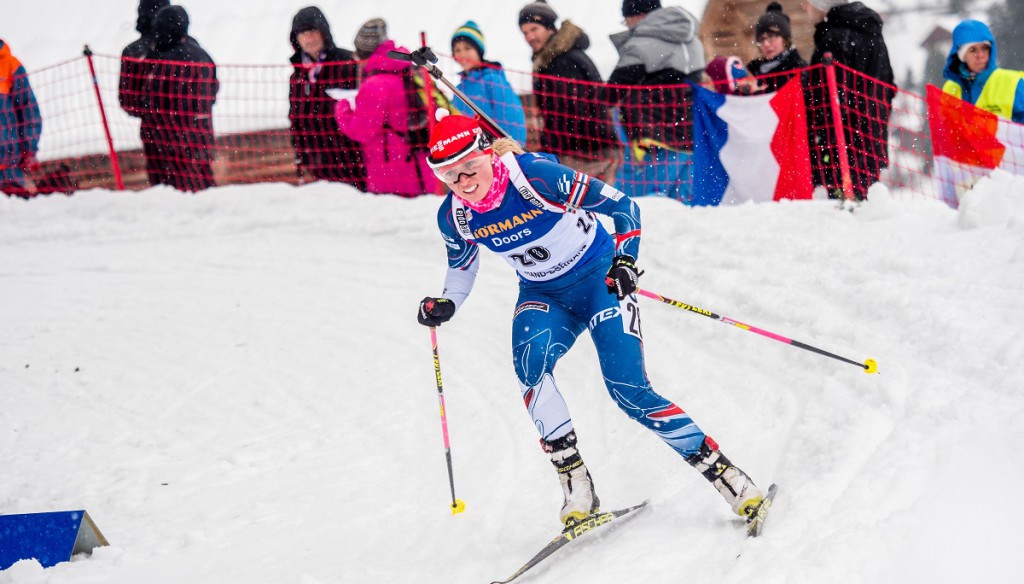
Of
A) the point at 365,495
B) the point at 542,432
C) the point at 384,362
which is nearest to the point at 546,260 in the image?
the point at 542,432

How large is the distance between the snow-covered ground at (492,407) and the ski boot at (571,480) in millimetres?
191

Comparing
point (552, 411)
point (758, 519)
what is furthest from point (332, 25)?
point (758, 519)

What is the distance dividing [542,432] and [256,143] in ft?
25.4

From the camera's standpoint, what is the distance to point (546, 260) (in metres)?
4.77

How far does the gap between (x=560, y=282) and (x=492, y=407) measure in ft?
5.90

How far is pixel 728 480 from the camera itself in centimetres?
429

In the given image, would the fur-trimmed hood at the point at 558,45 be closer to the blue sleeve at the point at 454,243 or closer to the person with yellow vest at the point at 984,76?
the person with yellow vest at the point at 984,76

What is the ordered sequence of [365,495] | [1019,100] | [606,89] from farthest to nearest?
[606,89], [1019,100], [365,495]

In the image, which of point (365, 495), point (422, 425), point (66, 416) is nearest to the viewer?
point (365, 495)

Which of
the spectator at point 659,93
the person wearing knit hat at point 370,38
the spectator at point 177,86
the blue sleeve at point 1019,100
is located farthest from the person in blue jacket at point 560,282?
the spectator at point 177,86

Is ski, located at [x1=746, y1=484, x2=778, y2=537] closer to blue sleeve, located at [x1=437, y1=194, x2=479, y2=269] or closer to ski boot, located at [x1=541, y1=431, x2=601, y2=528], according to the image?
ski boot, located at [x1=541, y1=431, x2=601, y2=528]

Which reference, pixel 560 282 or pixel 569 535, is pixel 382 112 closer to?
pixel 560 282

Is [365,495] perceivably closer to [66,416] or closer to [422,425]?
[422,425]

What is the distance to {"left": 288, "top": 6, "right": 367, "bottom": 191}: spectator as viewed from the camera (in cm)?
942
